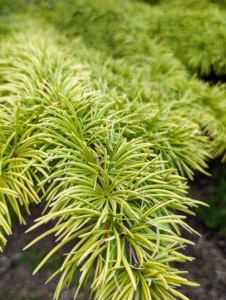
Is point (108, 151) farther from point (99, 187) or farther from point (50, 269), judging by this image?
point (50, 269)

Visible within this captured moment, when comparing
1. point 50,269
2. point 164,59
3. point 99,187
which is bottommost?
point 50,269

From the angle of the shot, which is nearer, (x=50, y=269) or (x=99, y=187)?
(x=99, y=187)

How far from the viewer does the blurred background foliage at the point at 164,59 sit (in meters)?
1.22

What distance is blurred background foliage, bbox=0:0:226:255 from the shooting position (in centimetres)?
122

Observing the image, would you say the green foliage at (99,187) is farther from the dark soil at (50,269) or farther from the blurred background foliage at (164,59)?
the dark soil at (50,269)

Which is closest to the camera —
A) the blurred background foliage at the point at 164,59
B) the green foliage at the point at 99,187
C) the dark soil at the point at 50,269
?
the green foliage at the point at 99,187

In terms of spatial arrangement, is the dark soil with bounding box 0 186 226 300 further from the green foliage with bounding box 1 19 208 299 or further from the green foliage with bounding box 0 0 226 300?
the green foliage with bounding box 1 19 208 299

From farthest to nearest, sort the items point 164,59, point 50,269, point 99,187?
1. point 164,59
2. point 50,269
3. point 99,187

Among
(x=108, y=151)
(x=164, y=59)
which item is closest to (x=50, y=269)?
(x=108, y=151)

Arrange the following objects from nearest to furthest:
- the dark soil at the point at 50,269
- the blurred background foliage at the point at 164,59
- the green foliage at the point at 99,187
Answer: the green foliage at the point at 99,187, the dark soil at the point at 50,269, the blurred background foliage at the point at 164,59

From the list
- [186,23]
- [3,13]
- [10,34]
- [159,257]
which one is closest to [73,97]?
[159,257]

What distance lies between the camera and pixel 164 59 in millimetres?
1766

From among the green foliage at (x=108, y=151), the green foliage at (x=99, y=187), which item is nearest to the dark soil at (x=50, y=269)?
the green foliage at (x=108, y=151)

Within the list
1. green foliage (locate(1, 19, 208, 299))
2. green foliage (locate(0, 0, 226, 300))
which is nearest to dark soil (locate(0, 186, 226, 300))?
green foliage (locate(0, 0, 226, 300))
